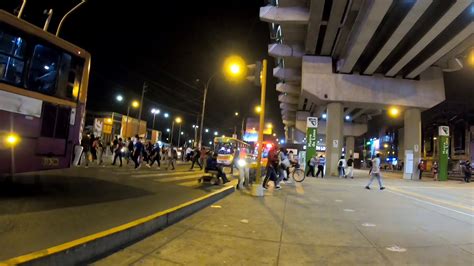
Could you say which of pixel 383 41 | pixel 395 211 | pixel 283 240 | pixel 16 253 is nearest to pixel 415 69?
pixel 383 41

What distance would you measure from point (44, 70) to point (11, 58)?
2.51ft

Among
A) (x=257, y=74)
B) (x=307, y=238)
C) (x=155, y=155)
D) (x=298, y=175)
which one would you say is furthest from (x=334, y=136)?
(x=307, y=238)

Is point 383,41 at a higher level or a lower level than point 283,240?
higher

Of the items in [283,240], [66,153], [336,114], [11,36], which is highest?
[336,114]

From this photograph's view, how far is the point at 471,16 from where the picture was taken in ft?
71.2

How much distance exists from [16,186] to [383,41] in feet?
80.4

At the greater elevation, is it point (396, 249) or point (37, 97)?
point (37, 97)

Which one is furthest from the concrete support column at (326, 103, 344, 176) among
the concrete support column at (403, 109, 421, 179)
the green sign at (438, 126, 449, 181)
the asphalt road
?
the asphalt road

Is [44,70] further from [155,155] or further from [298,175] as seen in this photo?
[298,175]

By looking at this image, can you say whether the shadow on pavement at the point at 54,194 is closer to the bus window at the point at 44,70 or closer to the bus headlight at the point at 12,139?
the bus headlight at the point at 12,139

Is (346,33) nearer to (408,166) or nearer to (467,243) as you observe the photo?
(408,166)

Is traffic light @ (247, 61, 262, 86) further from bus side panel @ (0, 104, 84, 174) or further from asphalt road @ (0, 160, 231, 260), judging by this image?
bus side panel @ (0, 104, 84, 174)

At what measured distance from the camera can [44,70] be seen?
7918 millimetres

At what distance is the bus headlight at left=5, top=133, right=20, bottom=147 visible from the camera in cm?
713
